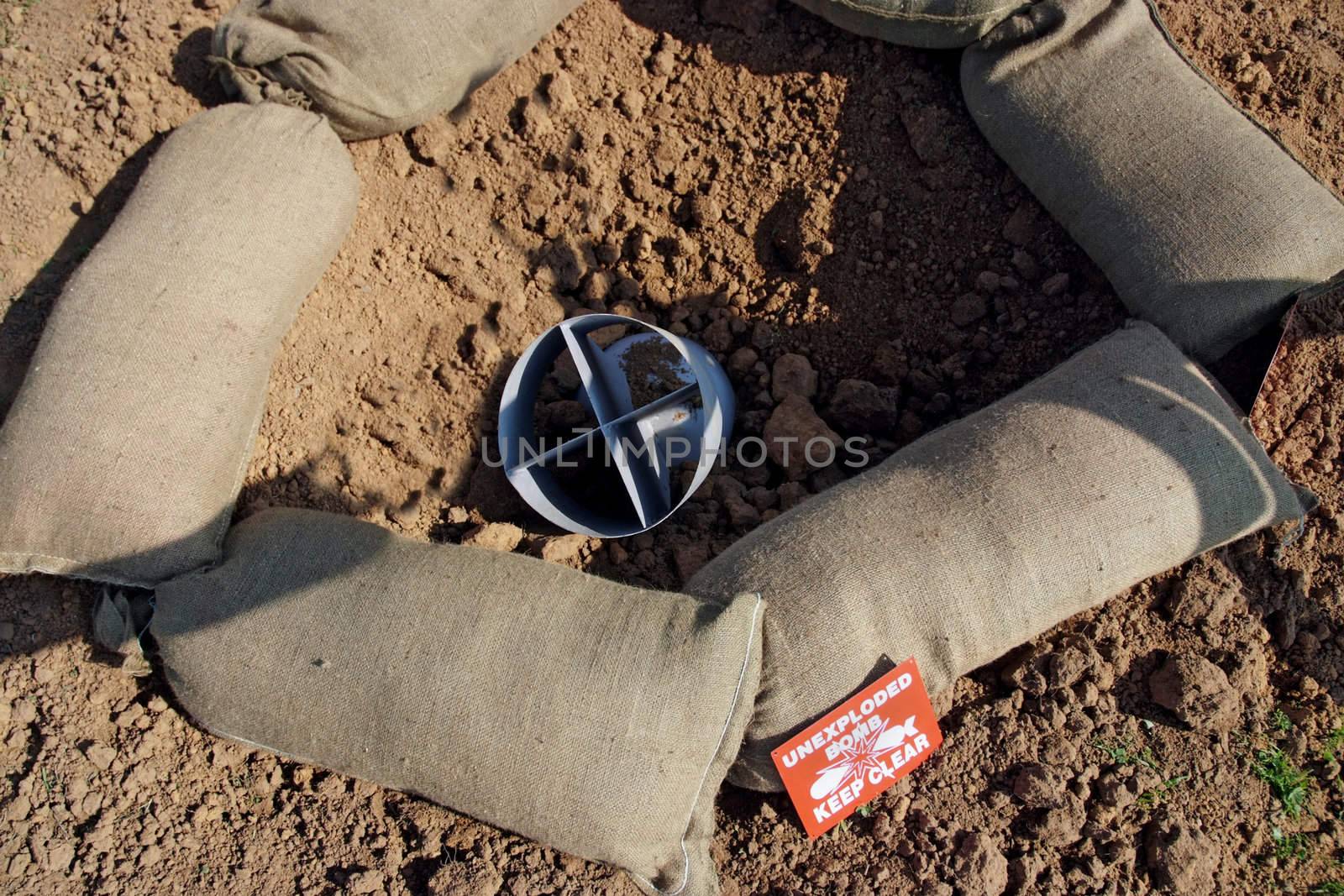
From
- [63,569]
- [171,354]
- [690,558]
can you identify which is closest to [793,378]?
[690,558]

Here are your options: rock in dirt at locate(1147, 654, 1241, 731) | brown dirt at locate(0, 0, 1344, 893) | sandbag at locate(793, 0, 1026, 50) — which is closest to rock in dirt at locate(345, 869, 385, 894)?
brown dirt at locate(0, 0, 1344, 893)

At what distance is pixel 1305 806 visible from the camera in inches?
76.4

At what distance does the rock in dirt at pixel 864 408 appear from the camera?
Result: 7.75 ft

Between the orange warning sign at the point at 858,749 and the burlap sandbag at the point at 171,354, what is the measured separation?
1375mm

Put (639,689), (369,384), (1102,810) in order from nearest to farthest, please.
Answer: (639,689)
(1102,810)
(369,384)

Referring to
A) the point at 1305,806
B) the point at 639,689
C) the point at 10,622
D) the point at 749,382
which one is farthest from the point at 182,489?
the point at 1305,806

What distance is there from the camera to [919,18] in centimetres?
243

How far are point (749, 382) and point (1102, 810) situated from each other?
1.35m

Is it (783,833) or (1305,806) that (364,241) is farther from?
(1305,806)

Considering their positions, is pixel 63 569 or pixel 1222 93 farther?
pixel 1222 93

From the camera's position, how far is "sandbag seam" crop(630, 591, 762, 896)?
1815 millimetres

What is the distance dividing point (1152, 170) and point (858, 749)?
1521 millimetres

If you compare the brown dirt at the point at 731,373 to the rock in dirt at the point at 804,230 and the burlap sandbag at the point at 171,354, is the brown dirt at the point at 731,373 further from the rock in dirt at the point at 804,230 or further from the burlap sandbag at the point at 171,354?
the burlap sandbag at the point at 171,354

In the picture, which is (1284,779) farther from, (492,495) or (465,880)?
(492,495)
